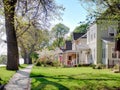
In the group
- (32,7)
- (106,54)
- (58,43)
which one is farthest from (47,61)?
(58,43)

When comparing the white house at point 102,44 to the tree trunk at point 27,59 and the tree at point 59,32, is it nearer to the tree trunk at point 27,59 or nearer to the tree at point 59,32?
the tree trunk at point 27,59

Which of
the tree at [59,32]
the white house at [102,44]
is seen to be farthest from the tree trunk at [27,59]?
the white house at [102,44]

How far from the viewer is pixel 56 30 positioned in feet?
373

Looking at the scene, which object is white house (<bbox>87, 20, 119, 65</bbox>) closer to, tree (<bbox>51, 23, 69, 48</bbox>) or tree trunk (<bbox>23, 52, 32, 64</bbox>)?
tree trunk (<bbox>23, 52, 32, 64</bbox>)

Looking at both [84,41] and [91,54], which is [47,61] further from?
[84,41]

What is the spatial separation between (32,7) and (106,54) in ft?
55.4

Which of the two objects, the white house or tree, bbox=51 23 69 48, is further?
tree, bbox=51 23 69 48

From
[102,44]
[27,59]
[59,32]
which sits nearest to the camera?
[102,44]

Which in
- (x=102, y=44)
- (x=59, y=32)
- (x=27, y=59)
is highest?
(x=59, y=32)

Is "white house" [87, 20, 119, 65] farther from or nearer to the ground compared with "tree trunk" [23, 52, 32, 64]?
farther from the ground

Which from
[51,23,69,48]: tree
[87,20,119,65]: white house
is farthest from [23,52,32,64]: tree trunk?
[87,20,119,65]: white house

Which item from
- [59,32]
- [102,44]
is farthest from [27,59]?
[59,32]

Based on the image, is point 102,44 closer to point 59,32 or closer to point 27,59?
point 27,59

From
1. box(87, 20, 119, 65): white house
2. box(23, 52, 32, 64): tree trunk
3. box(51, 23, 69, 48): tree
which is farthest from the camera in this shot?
box(51, 23, 69, 48): tree
